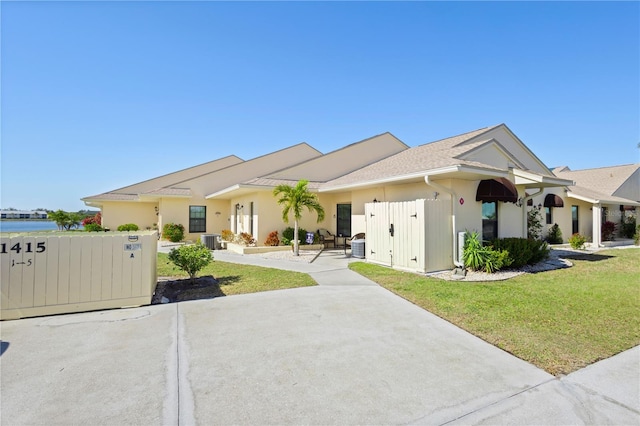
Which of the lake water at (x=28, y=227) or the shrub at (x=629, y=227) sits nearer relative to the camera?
the shrub at (x=629, y=227)

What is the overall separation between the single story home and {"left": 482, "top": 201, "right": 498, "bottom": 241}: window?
0.04 meters

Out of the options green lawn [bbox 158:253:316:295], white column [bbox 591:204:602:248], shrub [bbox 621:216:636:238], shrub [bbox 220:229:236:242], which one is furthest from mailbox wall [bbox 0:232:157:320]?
shrub [bbox 621:216:636:238]

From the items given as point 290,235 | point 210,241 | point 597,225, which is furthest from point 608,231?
point 210,241

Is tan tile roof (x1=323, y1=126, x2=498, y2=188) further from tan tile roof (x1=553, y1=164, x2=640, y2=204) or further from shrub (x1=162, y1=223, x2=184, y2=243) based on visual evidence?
tan tile roof (x1=553, y1=164, x2=640, y2=204)

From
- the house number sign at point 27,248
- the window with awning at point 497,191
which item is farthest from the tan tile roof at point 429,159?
the house number sign at point 27,248

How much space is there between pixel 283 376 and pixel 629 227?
31.3m

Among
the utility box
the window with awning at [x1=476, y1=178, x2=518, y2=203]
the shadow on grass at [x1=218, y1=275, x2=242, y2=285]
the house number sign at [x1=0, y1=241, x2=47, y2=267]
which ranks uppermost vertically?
the window with awning at [x1=476, y1=178, x2=518, y2=203]

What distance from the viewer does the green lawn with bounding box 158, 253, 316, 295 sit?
7.77m

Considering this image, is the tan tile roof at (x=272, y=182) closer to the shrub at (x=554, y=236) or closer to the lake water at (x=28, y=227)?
the shrub at (x=554, y=236)

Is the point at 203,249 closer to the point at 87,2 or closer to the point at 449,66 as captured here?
the point at 87,2

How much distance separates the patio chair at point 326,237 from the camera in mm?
16784

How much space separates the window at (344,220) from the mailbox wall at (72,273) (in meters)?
12.0

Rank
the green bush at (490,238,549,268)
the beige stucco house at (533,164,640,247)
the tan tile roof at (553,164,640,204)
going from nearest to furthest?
the green bush at (490,238,549,268)
the beige stucco house at (533,164,640,247)
the tan tile roof at (553,164,640,204)

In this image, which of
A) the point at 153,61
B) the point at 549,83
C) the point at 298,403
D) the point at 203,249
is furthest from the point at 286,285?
the point at 549,83
